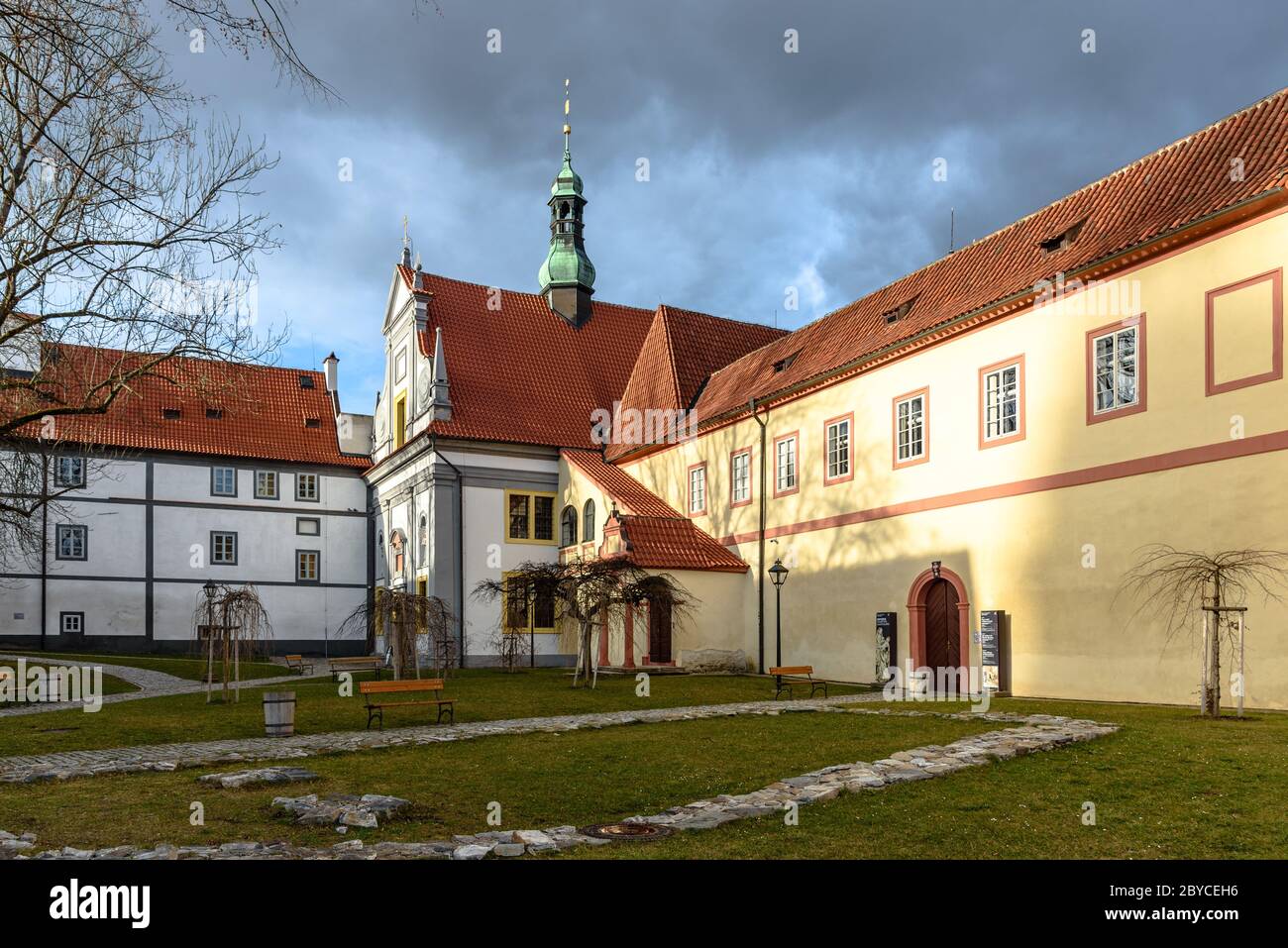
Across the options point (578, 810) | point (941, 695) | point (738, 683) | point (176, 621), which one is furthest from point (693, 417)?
point (578, 810)

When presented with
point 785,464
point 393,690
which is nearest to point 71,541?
point 785,464

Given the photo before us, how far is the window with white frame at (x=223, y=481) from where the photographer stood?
41.0m

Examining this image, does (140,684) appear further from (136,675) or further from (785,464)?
(785,464)

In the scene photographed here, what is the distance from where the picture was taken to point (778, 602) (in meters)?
26.0

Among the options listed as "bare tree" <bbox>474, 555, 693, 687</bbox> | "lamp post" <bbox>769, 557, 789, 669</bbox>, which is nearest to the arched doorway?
"lamp post" <bbox>769, 557, 789, 669</bbox>

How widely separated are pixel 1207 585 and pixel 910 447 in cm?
822

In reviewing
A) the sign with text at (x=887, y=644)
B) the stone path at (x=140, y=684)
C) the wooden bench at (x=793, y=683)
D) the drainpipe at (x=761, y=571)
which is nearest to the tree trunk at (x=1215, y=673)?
the wooden bench at (x=793, y=683)

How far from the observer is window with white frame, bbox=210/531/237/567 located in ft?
133

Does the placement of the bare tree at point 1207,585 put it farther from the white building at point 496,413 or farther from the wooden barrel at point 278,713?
the white building at point 496,413

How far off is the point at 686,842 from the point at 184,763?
733 cm

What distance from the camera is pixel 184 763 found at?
39.2 feet

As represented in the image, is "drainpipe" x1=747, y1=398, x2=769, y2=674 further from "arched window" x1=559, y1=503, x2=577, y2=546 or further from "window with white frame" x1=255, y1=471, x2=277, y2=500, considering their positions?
"window with white frame" x1=255, y1=471, x2=277, y2=500
